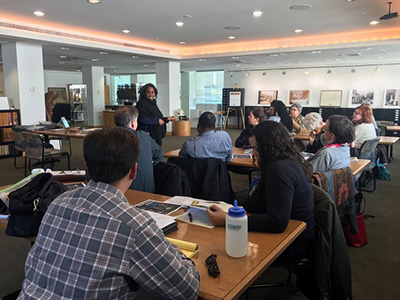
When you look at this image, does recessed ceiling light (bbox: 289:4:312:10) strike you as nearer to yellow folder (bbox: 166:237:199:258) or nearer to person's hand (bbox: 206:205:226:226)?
person's hand (bbox: 206:205:226:226)

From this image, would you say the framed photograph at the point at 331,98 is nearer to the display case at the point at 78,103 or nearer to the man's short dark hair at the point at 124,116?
the man's short dark hair at the point at 124,116

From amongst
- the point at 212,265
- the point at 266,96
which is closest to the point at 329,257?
the point at 212,265

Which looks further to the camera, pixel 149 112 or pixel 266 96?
pixel 266 96

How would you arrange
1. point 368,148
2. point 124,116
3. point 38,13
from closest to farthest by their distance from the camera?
point 124,116 < point 368,148 < point 38,13

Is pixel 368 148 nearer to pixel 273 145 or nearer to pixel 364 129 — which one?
pixel 364 129

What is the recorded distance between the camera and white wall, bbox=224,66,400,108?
39.1 feet

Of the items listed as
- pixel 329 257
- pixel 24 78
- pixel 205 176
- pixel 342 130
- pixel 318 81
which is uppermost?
pixel 318 81

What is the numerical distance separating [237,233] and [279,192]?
16.4 inches

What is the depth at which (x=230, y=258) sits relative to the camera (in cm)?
143

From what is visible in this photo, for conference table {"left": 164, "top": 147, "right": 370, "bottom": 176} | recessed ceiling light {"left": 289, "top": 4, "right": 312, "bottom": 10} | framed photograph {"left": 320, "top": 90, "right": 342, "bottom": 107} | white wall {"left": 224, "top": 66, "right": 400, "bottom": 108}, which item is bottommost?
conference table {"left": 164, "top": 147, "right": 370, "bottom": 176}

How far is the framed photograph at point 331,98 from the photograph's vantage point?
41.9ft

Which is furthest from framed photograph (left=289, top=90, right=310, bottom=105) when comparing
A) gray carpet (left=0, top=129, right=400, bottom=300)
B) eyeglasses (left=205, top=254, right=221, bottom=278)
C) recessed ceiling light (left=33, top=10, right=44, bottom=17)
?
eyeglasses (left=205, top=254, right=221, bottom=278)

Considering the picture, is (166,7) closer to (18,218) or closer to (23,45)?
(23,45)

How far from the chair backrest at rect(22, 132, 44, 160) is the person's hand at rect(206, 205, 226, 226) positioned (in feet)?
15.3
